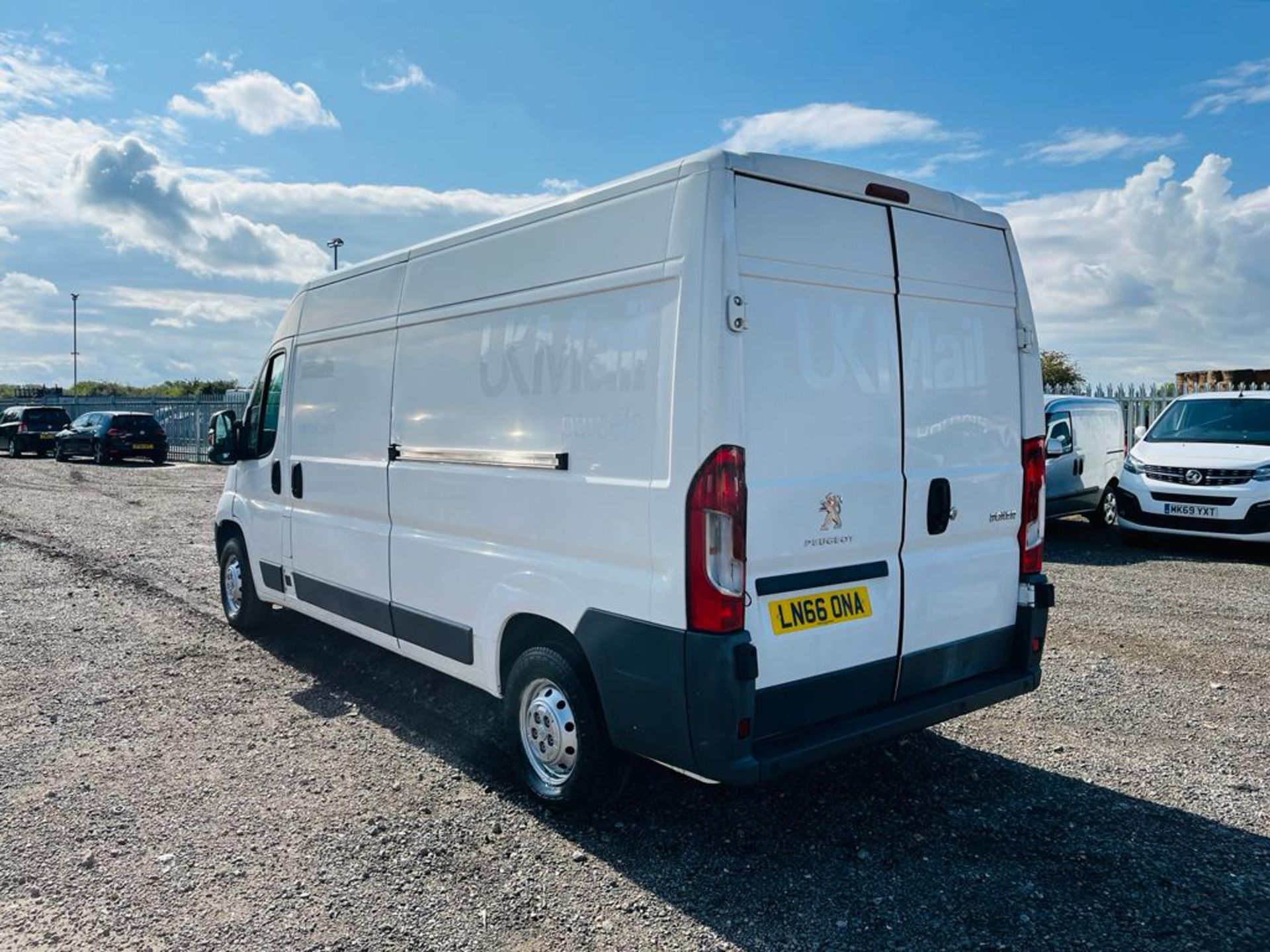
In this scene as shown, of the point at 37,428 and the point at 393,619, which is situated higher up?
the point at 37,428

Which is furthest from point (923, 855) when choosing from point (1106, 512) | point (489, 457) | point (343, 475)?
point (1106, 512)

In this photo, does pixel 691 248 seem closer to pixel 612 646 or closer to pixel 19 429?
pixel 612 646

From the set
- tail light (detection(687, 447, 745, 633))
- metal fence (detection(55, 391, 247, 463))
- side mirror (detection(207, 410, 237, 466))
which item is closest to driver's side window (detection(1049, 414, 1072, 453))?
side mirror (detection(207, 410, 237, 466))

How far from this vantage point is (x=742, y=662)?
3.24 metres

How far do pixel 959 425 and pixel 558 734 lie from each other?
2175 mm

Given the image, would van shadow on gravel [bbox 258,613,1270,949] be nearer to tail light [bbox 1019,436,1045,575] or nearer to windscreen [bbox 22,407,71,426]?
tail light [bbox 1019,436,1045,575]

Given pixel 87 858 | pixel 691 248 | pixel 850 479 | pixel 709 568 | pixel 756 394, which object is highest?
pixel 691 248

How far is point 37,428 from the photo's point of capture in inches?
1134

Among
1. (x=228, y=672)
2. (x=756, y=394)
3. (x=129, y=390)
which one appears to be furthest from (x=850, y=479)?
(x=129, y=390)

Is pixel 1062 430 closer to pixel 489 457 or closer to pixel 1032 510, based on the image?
pixel 1032 510

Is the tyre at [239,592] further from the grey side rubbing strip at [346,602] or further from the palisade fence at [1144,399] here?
the palisade fence at [1144,399]

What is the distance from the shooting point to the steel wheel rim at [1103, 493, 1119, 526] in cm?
1242

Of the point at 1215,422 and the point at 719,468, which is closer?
the point at 719,468

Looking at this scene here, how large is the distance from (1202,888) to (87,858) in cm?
424
